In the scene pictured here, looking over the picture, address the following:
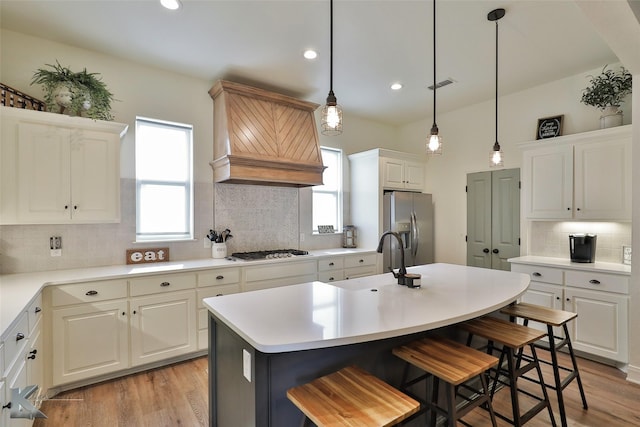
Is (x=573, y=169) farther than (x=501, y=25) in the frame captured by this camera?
Yes

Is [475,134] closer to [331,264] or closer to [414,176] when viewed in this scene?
[414,176]

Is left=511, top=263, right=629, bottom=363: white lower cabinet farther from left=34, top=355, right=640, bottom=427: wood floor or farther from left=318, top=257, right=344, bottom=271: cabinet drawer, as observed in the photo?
left=318, top=257, right=344, bottom=271: cabinet drawer

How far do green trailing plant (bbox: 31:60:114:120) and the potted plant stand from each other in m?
4.75

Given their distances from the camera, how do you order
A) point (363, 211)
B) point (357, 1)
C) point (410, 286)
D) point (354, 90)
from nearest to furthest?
point (410, 286)
point (357, 1)
point (354, 90)
point (363, 211)

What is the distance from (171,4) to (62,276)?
2302 mm

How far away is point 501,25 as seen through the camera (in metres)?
2.69

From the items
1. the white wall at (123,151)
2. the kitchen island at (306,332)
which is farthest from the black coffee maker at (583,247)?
the white wall at (123,151)

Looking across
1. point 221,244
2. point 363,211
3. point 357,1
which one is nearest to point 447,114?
point 363,211

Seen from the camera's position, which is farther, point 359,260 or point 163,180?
point 359,260

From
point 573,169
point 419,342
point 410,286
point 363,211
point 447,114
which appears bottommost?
point 419,342

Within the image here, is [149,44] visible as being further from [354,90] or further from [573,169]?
[573,169]

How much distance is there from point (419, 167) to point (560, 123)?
6.06 feet

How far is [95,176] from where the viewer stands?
109 inches

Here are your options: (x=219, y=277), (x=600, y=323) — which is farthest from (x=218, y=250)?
(x=600, y=323)
